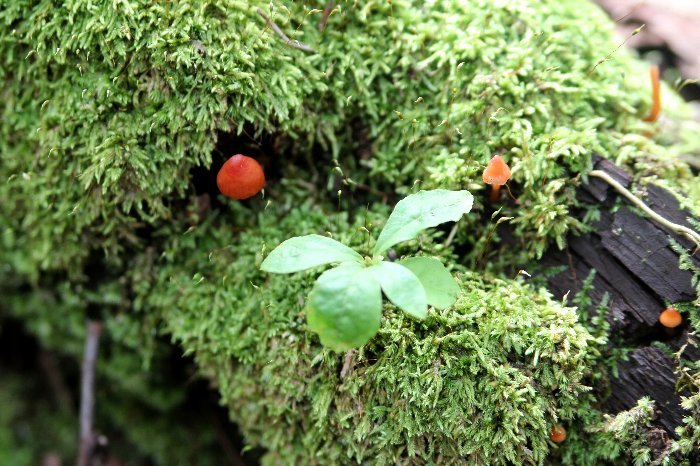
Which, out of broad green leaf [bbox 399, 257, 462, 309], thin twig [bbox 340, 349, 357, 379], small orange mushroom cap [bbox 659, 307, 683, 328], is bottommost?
thin twig [bbox 340, 349, 357, 379]

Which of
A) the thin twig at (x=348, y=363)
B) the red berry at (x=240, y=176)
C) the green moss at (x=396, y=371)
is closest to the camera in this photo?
the green moss at (x=396, y=371)

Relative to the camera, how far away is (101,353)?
2732 mm

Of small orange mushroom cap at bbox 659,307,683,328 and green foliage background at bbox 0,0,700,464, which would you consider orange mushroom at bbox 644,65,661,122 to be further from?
small orange mushroom cap at bbox 659,307,683,328

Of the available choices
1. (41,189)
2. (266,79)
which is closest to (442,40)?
(266,79)

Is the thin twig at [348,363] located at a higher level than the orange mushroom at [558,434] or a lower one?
higher

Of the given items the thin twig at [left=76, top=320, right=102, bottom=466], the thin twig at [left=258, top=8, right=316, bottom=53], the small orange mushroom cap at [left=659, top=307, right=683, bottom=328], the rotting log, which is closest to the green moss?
the rotting log

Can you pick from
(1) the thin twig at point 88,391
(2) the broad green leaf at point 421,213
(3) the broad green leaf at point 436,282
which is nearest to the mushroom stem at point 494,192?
(2) the broad green leaf at point 421,213

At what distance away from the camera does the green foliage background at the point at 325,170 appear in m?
1.70

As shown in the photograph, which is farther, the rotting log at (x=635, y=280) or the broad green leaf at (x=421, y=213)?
the rotting log at (x=635, y=280)

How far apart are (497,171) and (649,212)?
1.81ft

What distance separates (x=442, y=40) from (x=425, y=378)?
1330 mm

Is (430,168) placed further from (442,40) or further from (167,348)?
(167,348)

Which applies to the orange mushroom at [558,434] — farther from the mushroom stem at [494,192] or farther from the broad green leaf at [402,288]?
the mushroom stem at [494,192]

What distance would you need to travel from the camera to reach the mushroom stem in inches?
77.4
